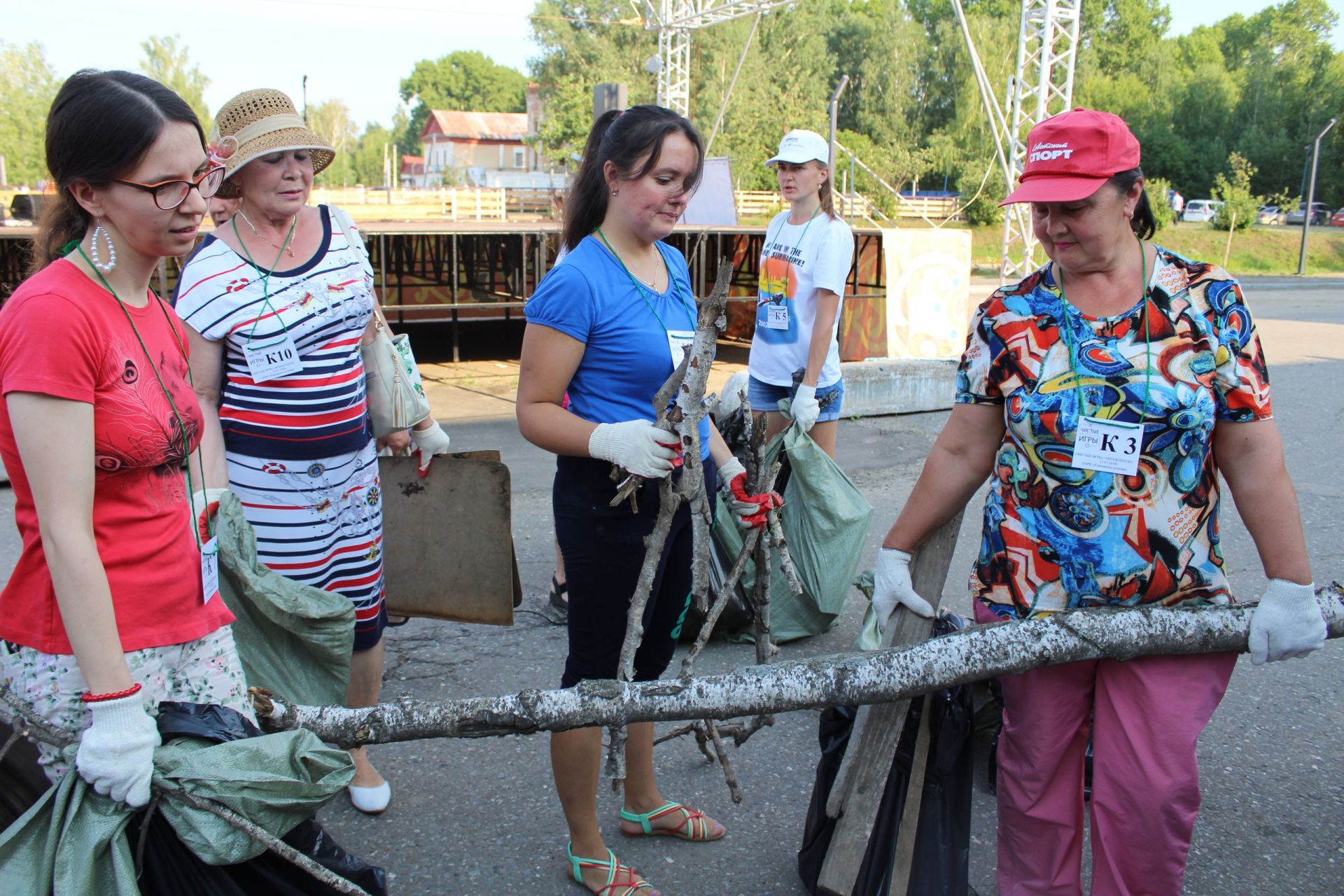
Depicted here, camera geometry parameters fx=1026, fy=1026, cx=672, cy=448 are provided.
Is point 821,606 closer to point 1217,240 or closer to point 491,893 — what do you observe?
point 491,893

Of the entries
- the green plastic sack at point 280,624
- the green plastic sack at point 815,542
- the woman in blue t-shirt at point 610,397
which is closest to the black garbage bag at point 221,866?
the green plastic sack at point 280,624

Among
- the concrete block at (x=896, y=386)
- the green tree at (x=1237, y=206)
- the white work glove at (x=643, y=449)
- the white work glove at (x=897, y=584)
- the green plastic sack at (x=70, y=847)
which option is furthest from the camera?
the green tree at (x=1237, y=206)

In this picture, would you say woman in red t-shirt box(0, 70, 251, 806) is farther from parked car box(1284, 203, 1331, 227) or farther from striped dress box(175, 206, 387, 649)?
parked car box(1284, 203, 1331, 227)

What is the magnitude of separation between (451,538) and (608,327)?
1166mm

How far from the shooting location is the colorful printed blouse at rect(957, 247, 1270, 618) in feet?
6.14

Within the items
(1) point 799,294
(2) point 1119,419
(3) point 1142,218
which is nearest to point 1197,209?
(1) point 799,294

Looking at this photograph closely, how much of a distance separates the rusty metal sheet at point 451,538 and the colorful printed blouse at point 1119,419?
4.91ft

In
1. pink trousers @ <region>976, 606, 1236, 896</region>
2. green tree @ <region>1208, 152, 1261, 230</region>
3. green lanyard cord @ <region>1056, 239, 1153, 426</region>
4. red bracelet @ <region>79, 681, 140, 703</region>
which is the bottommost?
pink trousers @ <region>976, 606, 1236, 896</region>

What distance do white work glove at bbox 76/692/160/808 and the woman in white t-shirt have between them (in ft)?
9.85

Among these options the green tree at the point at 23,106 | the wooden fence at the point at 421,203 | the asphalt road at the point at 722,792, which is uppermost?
the green tree at the point at 23,106

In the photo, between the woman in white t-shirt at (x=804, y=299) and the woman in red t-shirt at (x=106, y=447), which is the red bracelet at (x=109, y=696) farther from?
the woman in white t-shirt at (x=804, y=299)

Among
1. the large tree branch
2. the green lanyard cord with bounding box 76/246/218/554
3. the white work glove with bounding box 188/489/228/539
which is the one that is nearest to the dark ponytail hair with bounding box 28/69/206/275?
A: the green lanyard cord with bounding box 76/246/218/554

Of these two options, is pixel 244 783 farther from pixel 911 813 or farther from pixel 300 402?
pixel 911 813

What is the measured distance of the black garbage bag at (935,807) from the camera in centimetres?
209
